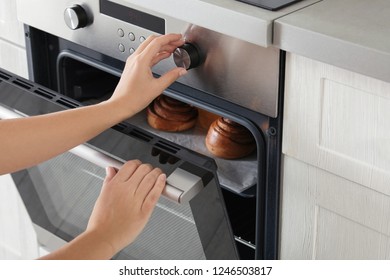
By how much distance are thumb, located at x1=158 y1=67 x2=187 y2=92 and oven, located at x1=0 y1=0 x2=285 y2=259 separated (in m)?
0.05

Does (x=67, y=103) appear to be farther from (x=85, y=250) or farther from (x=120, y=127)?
(x=85, y=250)

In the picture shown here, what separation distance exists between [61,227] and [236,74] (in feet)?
1.80

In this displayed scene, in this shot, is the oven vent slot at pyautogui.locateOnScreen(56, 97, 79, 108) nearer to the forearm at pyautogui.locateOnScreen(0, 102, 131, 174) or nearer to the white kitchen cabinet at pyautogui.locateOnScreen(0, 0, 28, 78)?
the forearm at pyautogui.locateOnScreen(0, 102, 131, 174)

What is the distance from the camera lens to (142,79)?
126cm

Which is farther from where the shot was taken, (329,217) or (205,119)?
(205,119)

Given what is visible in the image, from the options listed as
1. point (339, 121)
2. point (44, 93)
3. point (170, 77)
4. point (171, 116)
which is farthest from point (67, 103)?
point (339, 121)

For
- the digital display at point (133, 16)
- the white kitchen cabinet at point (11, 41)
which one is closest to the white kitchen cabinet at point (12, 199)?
the white kitchen cabinet at point (11, 41)

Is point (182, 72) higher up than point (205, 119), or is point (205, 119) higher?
point (182, 72)

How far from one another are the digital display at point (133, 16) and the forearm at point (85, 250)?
0.38 meters

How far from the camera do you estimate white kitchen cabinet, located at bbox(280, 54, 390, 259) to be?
120 centimetres

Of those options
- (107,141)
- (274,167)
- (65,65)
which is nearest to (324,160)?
(274,167)

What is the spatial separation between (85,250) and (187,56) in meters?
0.34

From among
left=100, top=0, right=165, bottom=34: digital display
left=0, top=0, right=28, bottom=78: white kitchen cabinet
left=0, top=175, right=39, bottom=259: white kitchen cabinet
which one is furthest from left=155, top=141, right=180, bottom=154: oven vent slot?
left=0, top=175, right=39, bottom=259: white kitchen cabinet

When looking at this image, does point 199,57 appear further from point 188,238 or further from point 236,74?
point 188,238
